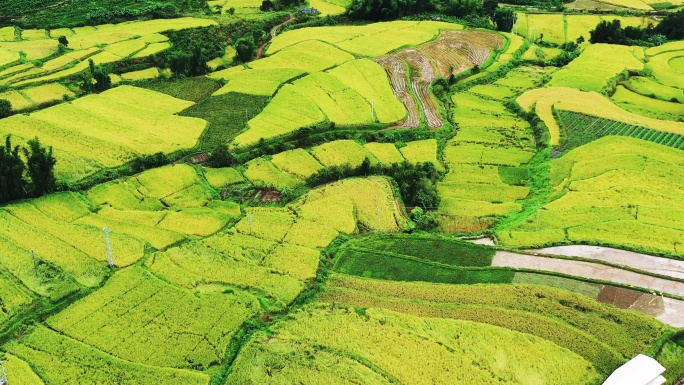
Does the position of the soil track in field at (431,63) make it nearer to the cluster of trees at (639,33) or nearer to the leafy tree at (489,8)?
the leafy tree at (489,8)

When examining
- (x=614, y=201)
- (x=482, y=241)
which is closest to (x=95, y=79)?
(x=482, y=241)

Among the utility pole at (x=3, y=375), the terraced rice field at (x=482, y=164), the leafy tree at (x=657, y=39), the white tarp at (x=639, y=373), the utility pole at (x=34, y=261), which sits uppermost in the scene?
the leafy tree at (x=657, y=39)

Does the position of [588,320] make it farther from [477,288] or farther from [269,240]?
[269,240]

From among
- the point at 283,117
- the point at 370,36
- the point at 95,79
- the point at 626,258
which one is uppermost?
the point at 370,36

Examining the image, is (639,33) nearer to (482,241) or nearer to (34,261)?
(482,241)

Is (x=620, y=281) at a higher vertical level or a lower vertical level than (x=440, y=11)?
lower

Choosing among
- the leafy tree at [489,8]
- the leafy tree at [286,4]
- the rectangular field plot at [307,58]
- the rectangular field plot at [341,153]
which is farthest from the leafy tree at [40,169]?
the leafy tree at [489,8]

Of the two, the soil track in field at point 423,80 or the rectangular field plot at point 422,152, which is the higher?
the soil track in field at point 423,80
